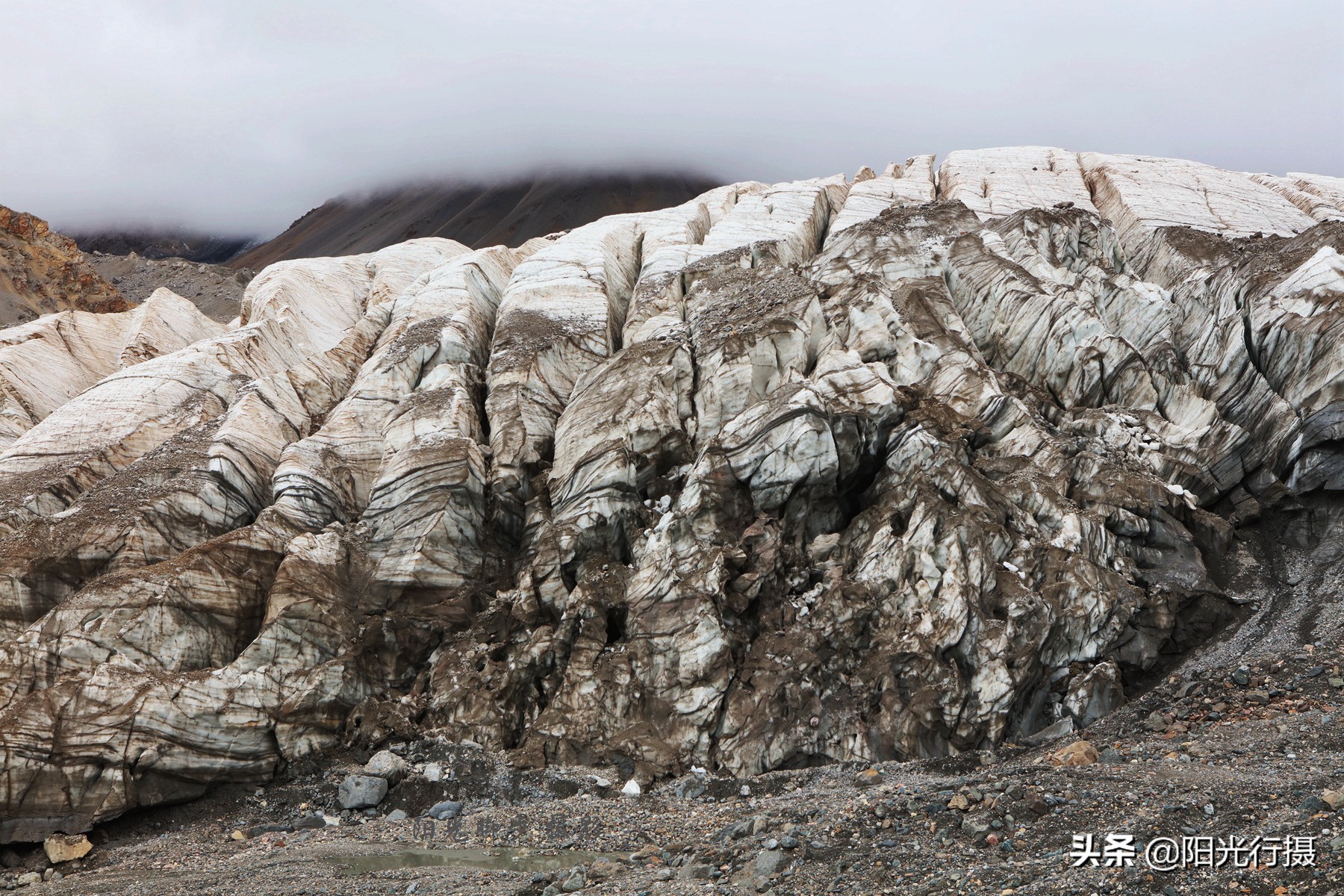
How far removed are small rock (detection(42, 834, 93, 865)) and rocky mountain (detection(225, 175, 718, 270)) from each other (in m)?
122

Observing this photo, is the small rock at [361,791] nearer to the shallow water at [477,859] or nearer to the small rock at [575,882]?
the shallow water at [477,859]

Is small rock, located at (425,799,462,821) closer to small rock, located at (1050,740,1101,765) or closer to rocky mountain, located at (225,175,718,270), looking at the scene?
small rock, located at (1050,740,1101,765)

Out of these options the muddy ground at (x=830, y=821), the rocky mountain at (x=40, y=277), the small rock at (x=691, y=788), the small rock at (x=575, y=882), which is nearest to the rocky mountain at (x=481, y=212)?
the rocky mountain at (x=40, y=277)

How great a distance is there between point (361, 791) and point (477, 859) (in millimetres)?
5654

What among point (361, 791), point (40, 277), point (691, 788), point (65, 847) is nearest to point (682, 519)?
point (691, 788)

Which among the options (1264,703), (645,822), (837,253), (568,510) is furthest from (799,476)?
(837,253)

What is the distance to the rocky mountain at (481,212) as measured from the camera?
148 metres

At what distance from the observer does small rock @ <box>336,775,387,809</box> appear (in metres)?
25.5

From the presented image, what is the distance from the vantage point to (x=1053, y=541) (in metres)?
29.2

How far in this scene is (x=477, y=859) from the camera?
22.4m

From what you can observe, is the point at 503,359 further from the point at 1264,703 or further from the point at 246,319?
the point at 1264,703

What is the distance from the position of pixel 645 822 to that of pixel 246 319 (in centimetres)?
4333

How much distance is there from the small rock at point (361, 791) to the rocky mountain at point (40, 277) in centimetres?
Result: 5760

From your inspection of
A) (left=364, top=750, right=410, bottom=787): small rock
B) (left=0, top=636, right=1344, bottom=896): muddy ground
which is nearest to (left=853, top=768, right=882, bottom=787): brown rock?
(left=0, top=636, right=1344, bottom=896): muddy ground
